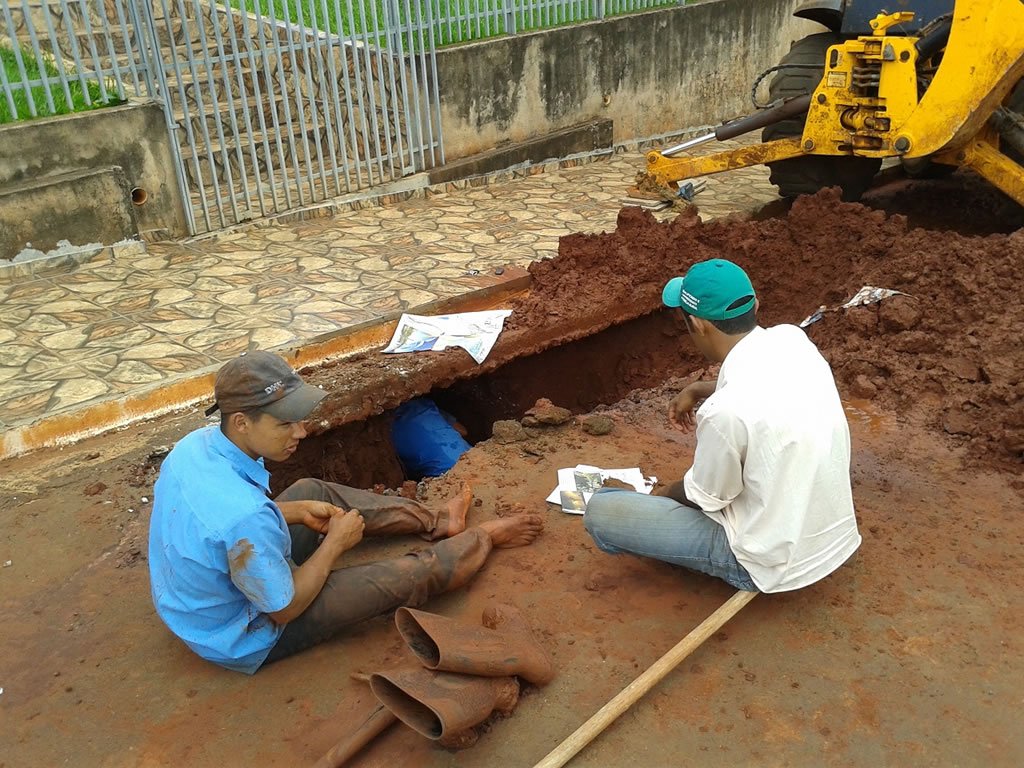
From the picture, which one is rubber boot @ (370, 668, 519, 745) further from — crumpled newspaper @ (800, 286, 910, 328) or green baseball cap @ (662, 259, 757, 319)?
crumpled newspaper @ (800, 286, 910, 328)

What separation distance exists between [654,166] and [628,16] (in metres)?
3.71

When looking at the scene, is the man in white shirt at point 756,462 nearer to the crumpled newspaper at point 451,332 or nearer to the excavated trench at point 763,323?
the excavated trench at point 763,323

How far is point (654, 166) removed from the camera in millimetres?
8289

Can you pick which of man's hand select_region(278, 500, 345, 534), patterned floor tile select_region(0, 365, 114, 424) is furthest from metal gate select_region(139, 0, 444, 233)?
man's hand select_region(278, 500, 345, 534)

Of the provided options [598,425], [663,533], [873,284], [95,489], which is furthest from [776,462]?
[873,284]

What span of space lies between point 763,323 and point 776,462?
3970 millimetres

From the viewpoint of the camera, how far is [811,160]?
312 inches

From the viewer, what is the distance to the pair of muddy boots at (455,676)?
9.36 ft

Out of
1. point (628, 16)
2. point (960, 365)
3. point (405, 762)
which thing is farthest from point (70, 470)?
point (628, 16)

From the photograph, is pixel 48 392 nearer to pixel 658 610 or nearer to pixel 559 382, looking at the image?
pixel 559 382

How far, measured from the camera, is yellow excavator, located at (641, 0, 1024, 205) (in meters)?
6.15

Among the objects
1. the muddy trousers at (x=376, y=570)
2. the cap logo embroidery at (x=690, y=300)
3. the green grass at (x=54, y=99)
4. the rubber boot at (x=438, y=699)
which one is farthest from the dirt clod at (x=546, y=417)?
the green grass at (x=54, y=99)

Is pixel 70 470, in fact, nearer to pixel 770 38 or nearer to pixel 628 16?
pixel 628 16

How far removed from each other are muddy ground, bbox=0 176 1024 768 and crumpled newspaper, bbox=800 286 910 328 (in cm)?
15
